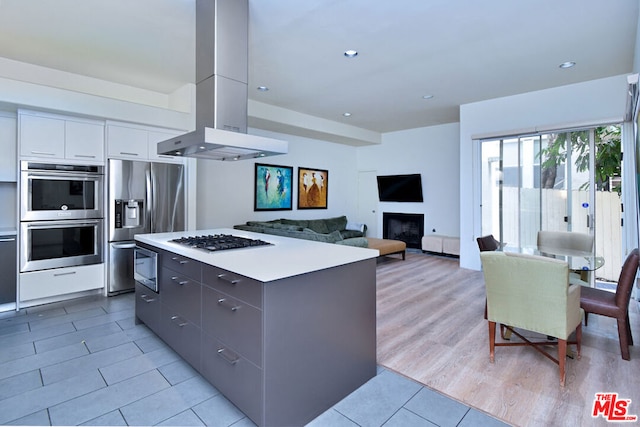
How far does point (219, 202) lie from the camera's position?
551cm

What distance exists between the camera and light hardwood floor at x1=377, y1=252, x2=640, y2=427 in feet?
6.36

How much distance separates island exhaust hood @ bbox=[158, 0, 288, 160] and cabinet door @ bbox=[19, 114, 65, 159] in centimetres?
185

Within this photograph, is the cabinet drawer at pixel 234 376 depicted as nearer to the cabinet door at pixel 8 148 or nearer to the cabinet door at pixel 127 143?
the cabinet door at pixel 127 143

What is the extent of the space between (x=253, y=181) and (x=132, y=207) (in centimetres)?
233

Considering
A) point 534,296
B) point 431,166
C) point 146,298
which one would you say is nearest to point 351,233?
point 431,166

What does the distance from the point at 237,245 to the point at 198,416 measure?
43.2 inches

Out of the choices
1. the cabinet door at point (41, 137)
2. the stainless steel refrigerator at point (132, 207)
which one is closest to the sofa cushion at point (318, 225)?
the stainless steel refrigerator at point (132, 207)

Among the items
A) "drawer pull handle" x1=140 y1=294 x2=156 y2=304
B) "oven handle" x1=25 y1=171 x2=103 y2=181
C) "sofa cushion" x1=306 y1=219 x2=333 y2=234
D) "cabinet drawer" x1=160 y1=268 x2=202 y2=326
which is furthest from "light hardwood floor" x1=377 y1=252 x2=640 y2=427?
"oven handle" x1=25 y1=171 x2=103 y2=181

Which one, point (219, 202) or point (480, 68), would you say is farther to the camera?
point (219, 202)

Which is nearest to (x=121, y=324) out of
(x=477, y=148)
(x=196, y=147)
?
(x=196, y=147)

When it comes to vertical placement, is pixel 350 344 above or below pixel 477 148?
below

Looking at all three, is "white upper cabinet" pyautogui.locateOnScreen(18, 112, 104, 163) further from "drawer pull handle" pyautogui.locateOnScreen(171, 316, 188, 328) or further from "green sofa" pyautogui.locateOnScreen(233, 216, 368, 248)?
"drawer pull handle" pyautogui.locateOnScreen(171, 316, 188, 328)

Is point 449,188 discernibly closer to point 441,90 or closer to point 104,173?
point 441,90

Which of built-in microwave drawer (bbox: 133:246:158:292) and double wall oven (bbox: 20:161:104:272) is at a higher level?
double wall oven (bbox: 20:161:104:272)
